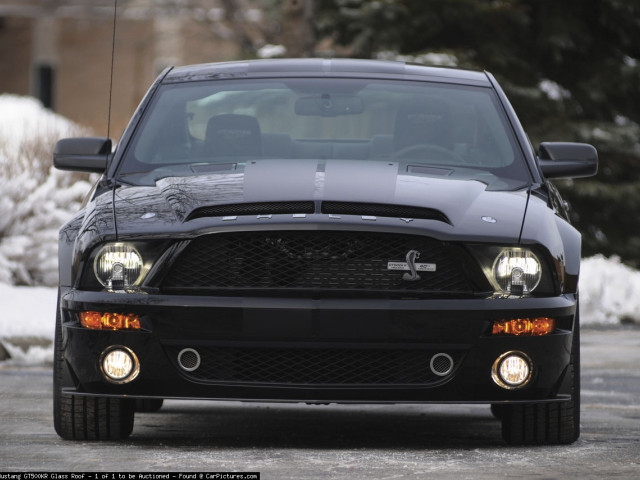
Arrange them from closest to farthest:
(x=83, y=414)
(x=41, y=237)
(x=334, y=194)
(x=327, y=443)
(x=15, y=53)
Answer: (x=334, y=194) < (x=83, y=414) < (x=327, y=443) < (x=41, y=237) < (x=15, y=53)

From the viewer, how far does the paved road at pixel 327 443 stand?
5.49m

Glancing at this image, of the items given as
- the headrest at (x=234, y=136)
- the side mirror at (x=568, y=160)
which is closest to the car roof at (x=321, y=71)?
the headrest at (x=234, y=136)

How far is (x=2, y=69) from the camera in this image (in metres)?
52.0

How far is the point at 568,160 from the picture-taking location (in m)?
7.07

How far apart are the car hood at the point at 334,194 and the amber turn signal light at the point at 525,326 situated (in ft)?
1.03

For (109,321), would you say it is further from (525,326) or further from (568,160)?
(568,160)

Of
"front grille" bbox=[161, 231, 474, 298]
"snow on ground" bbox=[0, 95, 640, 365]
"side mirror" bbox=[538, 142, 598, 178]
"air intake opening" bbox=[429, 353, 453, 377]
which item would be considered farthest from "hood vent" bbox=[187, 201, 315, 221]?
"snow on ground" bbox=[0, 95, 640, 365]

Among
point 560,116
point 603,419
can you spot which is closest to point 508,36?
point 560,116

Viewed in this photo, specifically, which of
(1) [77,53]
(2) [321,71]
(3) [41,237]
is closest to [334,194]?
(2) [321,71]

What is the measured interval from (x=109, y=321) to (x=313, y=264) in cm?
81

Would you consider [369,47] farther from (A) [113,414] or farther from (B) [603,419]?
(A) [113,414]

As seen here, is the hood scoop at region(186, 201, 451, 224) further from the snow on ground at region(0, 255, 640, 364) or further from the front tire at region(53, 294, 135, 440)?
the snow on ground at region(0, 255, 640, 364)

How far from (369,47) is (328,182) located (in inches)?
482

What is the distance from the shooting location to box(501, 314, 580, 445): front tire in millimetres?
6188
